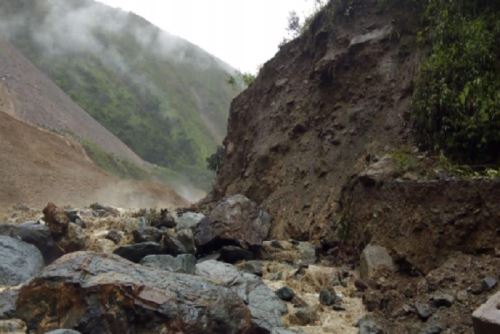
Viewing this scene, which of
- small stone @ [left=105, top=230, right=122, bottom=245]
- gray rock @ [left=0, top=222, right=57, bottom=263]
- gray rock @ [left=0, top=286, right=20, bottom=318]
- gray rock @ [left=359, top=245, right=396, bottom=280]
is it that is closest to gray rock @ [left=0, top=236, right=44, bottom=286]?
gray rock @ [left=0, top=222, right=57, bottom=263]

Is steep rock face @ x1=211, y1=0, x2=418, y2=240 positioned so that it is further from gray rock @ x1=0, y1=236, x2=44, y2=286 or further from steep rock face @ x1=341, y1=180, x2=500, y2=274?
gray rock @ x1=0, y1=236, x2=44, y2=286

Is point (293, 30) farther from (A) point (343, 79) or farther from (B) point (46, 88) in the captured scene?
(B) point (46, 88)

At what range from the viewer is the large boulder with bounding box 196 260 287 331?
291 inches

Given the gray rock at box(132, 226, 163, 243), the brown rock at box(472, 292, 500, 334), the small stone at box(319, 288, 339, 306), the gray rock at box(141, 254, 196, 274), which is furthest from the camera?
the gray rock at box(132, 226, 163, 243)

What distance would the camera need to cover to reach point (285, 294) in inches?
332

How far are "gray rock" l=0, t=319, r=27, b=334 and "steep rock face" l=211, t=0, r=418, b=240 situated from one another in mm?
6672

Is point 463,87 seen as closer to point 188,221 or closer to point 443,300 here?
point 443,300

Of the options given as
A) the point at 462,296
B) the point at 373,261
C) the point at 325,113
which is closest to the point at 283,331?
the point at 462,296

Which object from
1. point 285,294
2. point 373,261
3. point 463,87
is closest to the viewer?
point 285,294

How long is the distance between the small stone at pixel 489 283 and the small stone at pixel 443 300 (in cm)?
42

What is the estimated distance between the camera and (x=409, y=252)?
848 cm

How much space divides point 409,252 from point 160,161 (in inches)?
2314

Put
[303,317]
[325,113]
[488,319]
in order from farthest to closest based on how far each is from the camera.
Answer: [325,113]
[303,317]
[488,319]

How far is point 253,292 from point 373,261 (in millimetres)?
2061
